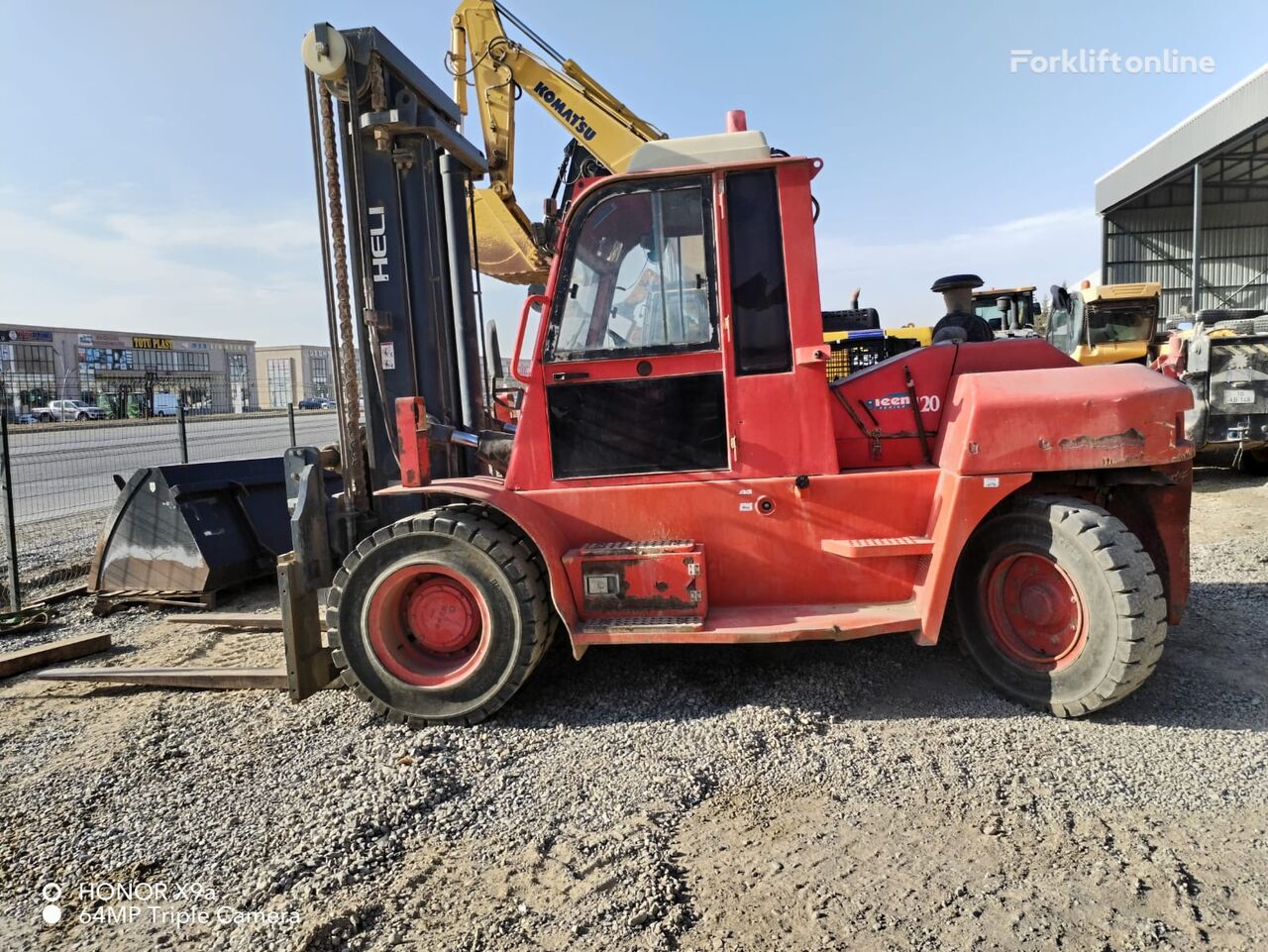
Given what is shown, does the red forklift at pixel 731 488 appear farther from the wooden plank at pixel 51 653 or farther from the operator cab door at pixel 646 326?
the wooden plank at pixel 51 653

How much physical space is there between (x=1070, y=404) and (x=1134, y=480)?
55 cm

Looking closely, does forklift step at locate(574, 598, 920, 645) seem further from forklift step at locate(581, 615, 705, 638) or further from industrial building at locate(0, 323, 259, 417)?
industrial building at locate(0, 323, 259, 417)

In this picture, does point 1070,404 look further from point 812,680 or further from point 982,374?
point 812,680

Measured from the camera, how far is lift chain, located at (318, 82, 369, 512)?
4324 millimetres

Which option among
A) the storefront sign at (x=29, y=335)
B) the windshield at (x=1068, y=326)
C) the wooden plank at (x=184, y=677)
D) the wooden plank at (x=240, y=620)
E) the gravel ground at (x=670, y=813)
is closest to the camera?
the gravel ground at (x=670, y=813)

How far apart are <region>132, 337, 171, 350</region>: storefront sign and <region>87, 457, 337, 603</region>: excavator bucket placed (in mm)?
41029

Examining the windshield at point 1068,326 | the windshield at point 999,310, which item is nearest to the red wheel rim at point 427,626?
the windshield at point 999,310

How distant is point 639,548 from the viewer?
3.75m

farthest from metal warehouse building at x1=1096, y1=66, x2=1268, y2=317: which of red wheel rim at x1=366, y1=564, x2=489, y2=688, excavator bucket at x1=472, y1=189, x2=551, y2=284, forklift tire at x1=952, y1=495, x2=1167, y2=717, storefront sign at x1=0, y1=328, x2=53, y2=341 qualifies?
storefront sign at x1=0, y1=328, x2=53, y2=341

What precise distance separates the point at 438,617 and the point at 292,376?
1857 cm

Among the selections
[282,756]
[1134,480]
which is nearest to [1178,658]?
[1134,480]

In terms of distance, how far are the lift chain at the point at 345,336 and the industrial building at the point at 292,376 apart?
0.41 feet

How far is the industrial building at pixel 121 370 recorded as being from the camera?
50.0 ft

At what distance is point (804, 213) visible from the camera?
3.74 m
